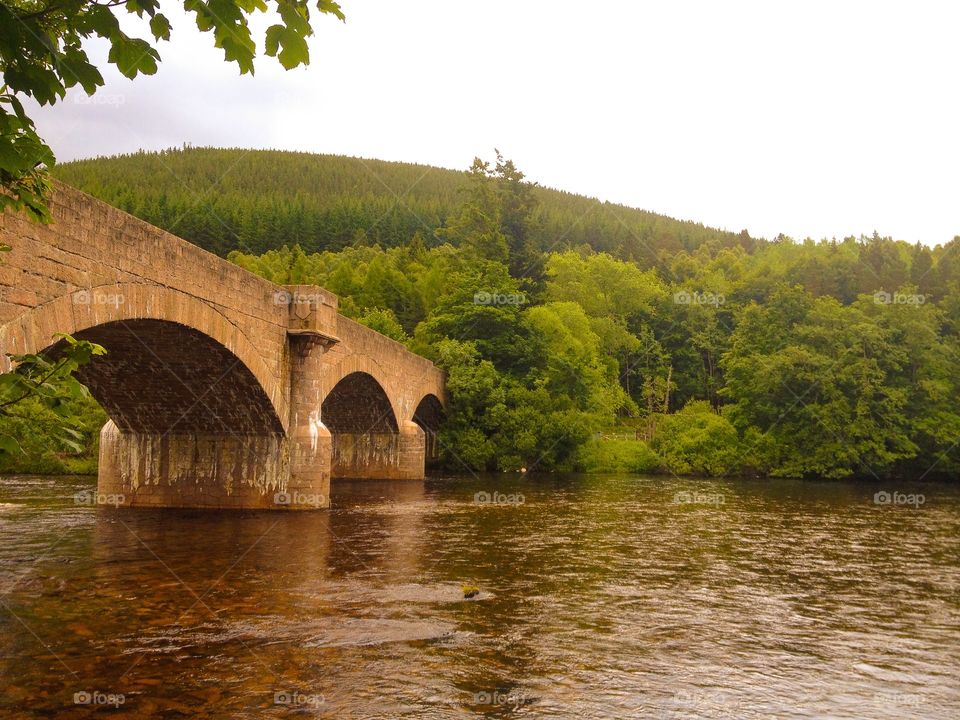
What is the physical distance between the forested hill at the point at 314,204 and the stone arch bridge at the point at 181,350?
50.7 metres

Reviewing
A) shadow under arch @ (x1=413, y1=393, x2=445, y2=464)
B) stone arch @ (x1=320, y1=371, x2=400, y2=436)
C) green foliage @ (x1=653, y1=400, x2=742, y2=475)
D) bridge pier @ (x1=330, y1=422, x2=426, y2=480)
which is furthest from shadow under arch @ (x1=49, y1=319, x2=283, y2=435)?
green foliage @ (x1=653, y1=400, x2=742, y2=475)

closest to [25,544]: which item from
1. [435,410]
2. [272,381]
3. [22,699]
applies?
[272,381]

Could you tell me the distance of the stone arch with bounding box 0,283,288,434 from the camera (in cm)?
973

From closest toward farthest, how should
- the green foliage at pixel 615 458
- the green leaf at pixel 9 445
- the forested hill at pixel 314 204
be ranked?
the green leaf at pixel 9 445 → the green foliage at pixel 615 458 → the forested hill at pixel 314 204

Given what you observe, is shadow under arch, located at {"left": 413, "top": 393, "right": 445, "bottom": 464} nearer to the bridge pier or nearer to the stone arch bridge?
the bridge pier

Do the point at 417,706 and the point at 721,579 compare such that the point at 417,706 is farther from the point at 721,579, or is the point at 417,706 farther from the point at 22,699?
the point at 721,579

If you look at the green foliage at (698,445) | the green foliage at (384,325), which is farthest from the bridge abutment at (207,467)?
the green foliage at (384,325)

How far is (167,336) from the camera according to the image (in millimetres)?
14438

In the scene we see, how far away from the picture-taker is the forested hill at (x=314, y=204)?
83.8 metres

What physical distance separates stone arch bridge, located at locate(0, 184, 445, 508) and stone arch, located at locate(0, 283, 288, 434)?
0.09 feet

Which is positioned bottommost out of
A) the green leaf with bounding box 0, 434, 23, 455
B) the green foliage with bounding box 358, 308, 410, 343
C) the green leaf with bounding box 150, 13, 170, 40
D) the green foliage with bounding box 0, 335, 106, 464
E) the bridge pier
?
the bridge pier

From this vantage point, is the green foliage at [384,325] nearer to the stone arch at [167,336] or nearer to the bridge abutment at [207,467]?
the bridge abutment at [207,467]

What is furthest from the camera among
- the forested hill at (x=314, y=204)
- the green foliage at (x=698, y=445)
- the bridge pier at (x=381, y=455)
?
the forested hill at (x=314, y=204)

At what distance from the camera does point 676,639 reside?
8367 millimetres
